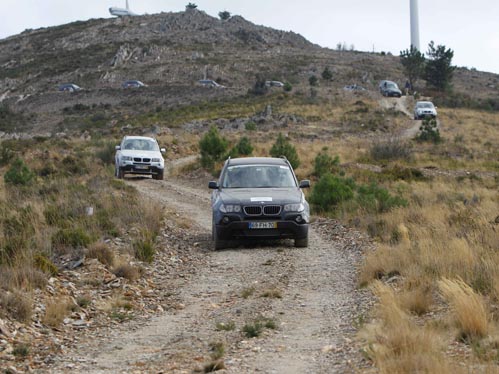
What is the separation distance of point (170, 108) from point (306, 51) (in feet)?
195

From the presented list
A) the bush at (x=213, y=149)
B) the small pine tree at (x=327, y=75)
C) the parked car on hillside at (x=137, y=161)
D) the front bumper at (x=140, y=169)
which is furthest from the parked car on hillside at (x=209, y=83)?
the front bumper at (x=140, y=169)

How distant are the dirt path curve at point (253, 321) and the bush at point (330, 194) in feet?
16.6

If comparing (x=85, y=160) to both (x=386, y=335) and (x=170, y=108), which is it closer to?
(x=386, y=335)

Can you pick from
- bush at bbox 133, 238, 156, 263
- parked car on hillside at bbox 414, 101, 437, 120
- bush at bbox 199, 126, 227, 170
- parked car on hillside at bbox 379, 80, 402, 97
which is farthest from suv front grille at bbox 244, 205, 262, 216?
parked car on hillside at bbox 379, 80, 402, 97

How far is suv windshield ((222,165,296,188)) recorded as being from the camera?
14.2m

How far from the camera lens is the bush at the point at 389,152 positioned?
34156 millimetres

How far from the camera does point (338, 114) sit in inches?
2397

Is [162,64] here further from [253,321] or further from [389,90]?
[253,321]

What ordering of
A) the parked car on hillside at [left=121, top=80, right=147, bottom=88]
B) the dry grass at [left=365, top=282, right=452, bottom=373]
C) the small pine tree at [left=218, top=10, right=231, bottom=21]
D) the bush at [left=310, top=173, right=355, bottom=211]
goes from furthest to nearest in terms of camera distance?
the small pine tree at [left=218, top=10, right=231, bottom=21] < the parked car on hillside at [left=121, top=80, right=147, bottom=88] < the bush at [left=310, top=173, right=355, bottom=211] < the dry grass at [left=365, top=282, right=452, bottom=373]

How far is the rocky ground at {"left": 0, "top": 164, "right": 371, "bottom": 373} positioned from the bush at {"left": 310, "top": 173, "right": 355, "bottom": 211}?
15.7ft

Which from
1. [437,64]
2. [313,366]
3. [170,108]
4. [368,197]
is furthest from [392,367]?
[437,64]

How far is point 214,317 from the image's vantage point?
8344 millimetres

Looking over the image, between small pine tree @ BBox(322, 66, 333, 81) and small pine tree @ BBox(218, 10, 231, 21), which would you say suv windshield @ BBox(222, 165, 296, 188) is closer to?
small pine tree @ BBox(322, 66, 333, 81)

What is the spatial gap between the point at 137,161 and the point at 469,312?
2191cm
